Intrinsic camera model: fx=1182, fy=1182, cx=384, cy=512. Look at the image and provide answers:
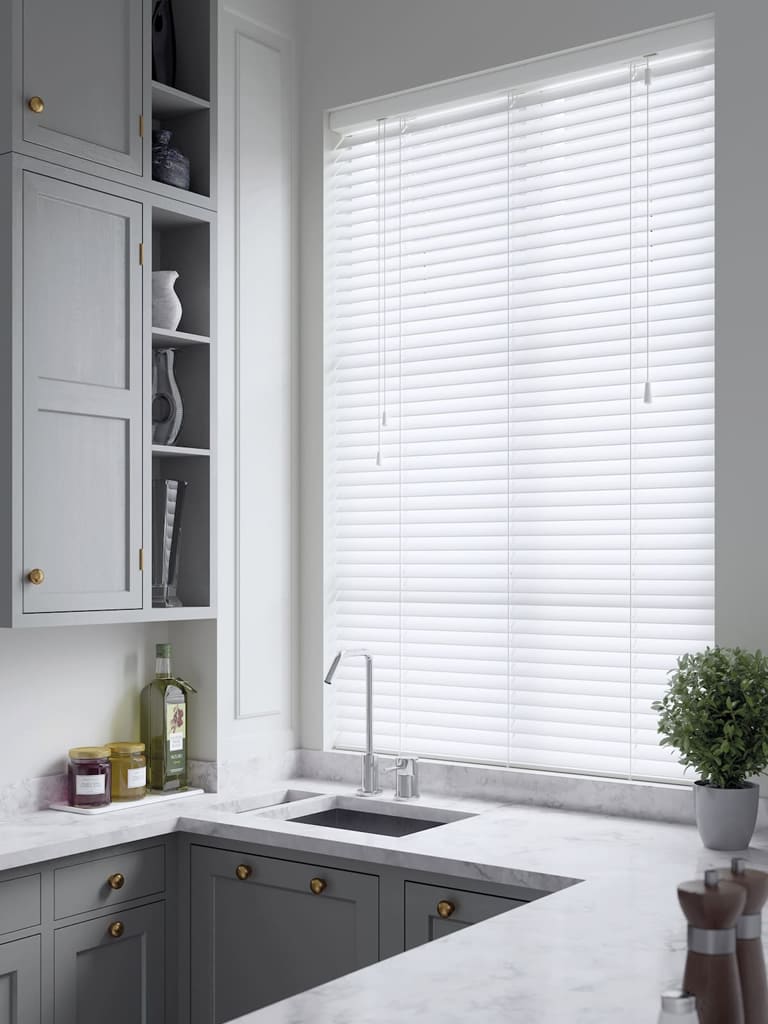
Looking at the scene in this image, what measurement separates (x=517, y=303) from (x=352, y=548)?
2.74 ft

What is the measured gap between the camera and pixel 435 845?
2459mm

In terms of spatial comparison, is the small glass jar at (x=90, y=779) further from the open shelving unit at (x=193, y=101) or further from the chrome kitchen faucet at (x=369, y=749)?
the open shelving unit at (x=193, y=101)

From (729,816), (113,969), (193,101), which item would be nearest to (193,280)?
(193,101)

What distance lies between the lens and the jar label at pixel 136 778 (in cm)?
292

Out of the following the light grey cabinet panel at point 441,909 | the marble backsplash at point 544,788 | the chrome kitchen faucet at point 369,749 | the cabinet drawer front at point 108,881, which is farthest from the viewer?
the chrome kitchen faucet at point 369,749

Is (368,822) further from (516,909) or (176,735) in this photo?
(516,909)

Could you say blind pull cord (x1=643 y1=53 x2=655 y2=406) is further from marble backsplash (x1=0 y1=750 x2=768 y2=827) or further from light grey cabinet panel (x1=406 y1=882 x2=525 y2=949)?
light grey cabinet panel (x1=406 y1=882 x2=525 y2=949)

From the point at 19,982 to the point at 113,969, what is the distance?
273 mm

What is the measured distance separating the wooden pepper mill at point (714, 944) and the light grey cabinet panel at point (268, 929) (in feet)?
4.54

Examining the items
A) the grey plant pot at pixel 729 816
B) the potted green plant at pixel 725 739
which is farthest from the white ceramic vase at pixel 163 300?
the grey plant pot at pixel 729 816

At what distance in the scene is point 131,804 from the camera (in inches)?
114

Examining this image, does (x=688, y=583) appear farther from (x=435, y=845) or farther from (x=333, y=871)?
(x=333, y=871)

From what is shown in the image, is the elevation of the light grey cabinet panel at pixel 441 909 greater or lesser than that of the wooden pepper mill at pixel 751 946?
lesser

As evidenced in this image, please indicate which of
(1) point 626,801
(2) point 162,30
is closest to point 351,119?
(2) point 162,30
